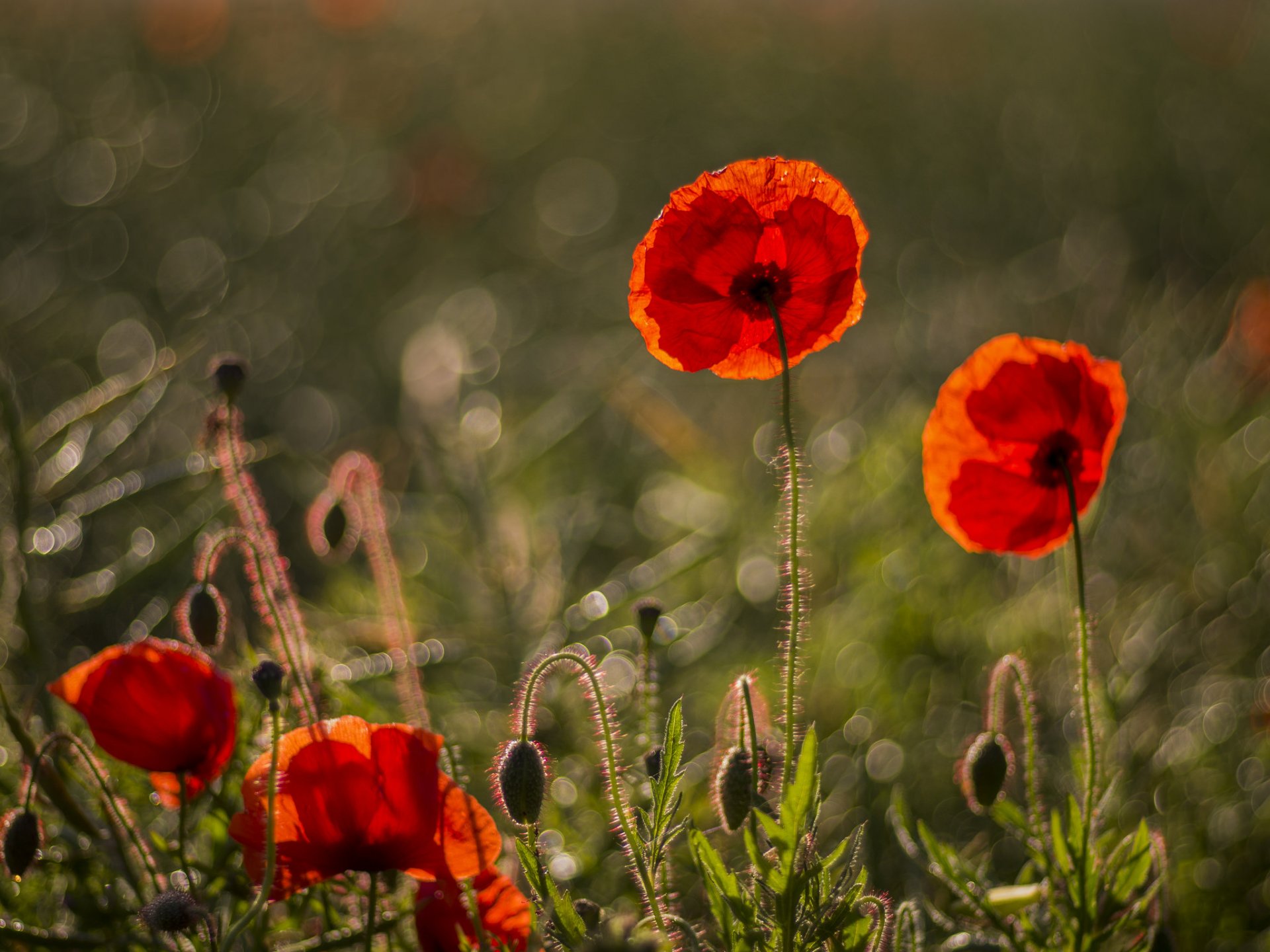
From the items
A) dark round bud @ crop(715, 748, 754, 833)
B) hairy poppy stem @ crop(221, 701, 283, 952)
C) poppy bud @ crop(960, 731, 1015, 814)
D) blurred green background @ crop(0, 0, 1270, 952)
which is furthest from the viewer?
blurred green background @ crop(0, 0, 1270, 952)

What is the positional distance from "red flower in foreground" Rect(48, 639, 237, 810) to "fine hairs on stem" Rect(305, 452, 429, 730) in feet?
0.58

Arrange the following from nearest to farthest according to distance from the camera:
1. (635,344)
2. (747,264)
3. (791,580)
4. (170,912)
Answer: (170,912) → (791,580) → (747,264) → (635,344)

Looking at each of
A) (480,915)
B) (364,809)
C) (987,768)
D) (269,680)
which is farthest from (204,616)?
(987,768)

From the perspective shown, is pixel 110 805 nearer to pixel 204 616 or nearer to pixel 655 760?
pixel 204 616

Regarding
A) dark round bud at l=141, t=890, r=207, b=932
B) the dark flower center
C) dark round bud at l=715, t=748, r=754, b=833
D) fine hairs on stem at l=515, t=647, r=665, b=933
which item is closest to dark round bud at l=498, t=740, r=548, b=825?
fine hairs on stem at l=515, t=647, r=665, b=933

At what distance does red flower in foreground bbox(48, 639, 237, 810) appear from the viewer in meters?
1.05

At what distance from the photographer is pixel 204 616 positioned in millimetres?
1116

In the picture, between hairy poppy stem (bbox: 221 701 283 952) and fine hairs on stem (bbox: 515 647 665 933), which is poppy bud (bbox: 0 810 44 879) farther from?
fine hairs on stem (bbox: 515 647 665 933)

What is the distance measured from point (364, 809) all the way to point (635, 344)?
91.8 inches

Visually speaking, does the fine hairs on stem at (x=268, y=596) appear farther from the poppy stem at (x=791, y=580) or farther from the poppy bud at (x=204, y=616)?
the poppy stem at (x=791, y=580)

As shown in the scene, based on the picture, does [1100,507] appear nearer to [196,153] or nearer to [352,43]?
[196,153]

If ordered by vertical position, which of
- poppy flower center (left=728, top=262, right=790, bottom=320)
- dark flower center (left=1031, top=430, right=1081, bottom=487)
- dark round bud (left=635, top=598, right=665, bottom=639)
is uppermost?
poppy flower center (left=728, top=262, right=790, bottom=320)

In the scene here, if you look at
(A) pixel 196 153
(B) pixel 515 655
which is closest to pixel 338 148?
(A) pixel 196 153

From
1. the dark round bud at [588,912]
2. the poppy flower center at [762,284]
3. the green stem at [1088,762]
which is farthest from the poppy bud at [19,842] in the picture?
the green stem at [1088,762]
